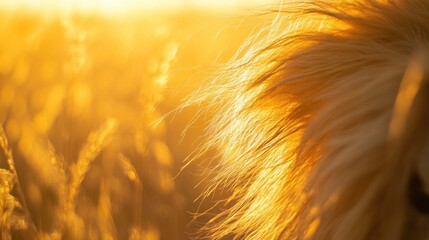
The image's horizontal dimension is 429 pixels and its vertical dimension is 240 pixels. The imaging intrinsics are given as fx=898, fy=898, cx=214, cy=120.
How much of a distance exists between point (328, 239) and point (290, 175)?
182mm

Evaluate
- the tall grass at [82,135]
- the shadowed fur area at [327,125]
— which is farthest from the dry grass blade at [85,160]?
the shadowed fur area at [327,125]

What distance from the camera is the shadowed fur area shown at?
5.51 ft

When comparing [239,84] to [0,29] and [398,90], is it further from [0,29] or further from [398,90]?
[0,29]

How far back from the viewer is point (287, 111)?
1.90 meters

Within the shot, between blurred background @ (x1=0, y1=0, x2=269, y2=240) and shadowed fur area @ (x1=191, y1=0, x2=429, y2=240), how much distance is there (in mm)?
259

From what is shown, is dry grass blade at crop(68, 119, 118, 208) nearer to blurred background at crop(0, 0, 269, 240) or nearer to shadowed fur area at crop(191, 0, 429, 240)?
blurred background at crop(0, 0, 269, 240)

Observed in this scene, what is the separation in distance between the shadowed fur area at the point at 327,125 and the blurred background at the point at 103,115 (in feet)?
0.85

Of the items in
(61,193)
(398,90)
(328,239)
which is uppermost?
(398,90)

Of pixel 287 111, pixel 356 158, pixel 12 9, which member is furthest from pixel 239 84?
pixel 12 9

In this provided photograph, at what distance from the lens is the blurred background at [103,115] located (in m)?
2.54

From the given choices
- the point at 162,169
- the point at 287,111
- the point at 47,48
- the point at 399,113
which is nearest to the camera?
the point at 399,113

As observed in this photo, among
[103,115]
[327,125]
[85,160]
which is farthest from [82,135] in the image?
[327,125]

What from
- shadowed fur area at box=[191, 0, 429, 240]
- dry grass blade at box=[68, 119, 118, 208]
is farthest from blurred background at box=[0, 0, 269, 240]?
shadowed fur area at box=[191, 0, 429, 240]

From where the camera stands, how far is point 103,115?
13.6 feet
